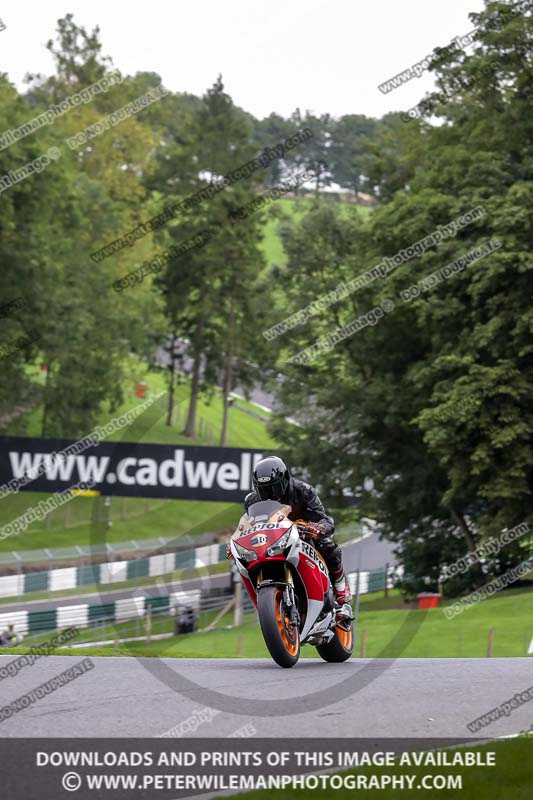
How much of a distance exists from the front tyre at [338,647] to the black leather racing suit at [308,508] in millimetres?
891

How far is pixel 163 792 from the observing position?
598 cm

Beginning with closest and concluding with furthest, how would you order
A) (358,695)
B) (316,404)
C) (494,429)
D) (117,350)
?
(358,695), (494,429), (316,404), (117,350)

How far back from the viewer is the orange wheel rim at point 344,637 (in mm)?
11438

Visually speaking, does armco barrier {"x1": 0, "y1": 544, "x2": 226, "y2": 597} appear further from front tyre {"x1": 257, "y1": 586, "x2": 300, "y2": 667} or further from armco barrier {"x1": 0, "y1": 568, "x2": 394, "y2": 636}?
front tyre {"x1": 257, "y1": 586, "x2": 300, "y2": 667}

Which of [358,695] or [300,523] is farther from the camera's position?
[300,523]

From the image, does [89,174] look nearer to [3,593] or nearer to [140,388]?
[140,388]

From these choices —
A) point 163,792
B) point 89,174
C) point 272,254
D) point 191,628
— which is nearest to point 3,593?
point 191,628

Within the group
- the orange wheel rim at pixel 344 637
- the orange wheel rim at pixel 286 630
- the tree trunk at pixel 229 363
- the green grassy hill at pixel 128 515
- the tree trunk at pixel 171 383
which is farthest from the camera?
the tree trunk at pixel 171 383

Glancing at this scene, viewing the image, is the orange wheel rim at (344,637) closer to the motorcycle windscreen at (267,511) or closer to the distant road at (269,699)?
the distant road at (269,699)

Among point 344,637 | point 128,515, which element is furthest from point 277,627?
point 128,515

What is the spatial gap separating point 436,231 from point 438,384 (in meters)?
4.82

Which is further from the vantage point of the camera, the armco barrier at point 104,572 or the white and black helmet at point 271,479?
the armco barrier at point 104,572

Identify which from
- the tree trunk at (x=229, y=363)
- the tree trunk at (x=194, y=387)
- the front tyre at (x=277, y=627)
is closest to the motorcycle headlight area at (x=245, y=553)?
the front tyre at (x=277, y=627)

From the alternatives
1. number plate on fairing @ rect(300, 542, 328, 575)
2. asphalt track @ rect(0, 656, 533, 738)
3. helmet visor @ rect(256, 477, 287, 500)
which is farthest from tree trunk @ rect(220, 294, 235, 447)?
asphalt track @ rect(0, 656, 533, 738)
